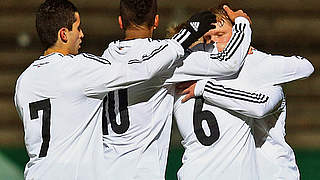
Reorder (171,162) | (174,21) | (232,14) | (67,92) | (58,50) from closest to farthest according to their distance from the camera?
(67,92) < (58,50) < (232,14) < (171,162) < (174,21)

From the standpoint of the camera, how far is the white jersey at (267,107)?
15.1 feet

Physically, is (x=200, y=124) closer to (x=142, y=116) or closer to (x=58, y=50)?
(x=142, y=116)

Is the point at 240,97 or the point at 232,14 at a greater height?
the point at 232,14

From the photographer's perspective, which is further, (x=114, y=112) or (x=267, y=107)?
(x=114, y=112)

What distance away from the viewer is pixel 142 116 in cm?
468

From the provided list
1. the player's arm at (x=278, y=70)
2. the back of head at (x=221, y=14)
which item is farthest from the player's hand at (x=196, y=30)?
the player's arm at (x=278, y=70)

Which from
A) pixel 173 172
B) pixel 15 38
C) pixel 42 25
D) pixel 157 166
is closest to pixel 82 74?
→ pixel 42 25

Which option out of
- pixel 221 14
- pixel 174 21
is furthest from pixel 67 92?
pixel 174 21

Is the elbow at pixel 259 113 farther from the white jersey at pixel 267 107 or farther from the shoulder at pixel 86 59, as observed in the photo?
the shoulder at pixel 86 59

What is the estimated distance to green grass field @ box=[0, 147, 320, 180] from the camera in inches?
312

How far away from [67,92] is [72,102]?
6 cm

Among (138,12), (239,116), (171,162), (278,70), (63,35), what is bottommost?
(171,162)

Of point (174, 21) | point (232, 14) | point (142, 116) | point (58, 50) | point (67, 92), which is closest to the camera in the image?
point (67, 92)

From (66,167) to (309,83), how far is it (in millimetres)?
6166
